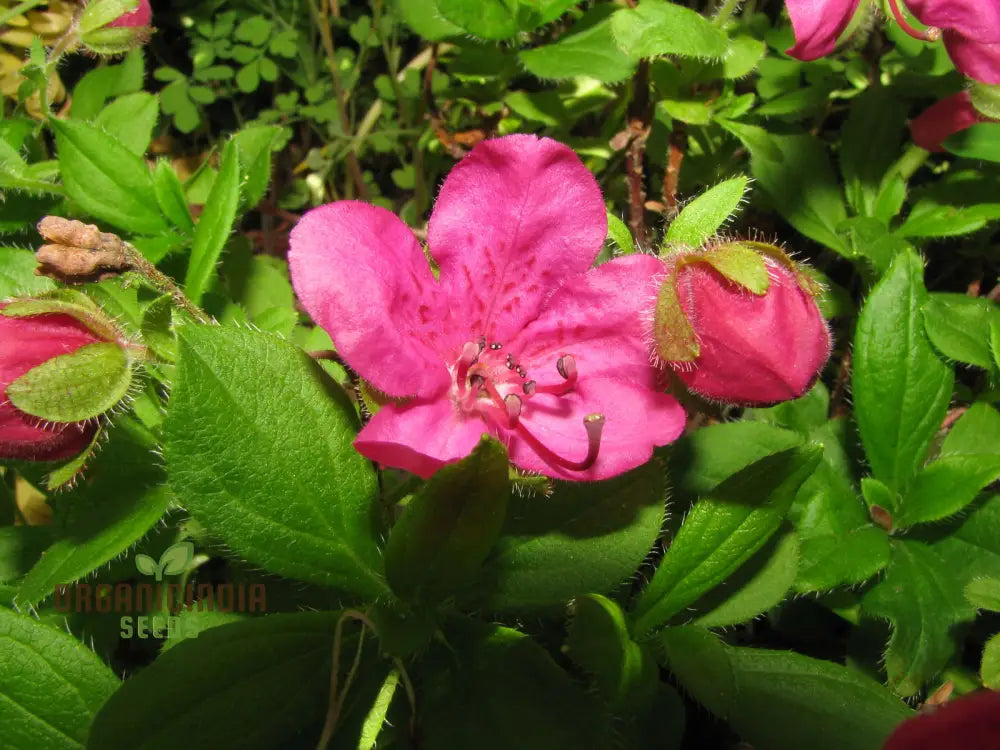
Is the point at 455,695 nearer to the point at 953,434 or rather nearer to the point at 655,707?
the point at 655,707

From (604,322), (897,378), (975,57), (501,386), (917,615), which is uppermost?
(975,57)

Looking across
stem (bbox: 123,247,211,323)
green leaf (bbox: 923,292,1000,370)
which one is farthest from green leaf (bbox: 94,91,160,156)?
green leaf (bbox: 923,292,1000,370)

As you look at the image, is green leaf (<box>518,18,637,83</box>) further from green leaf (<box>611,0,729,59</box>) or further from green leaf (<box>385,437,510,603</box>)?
green leaf (<box>385,437,510,603</box>)

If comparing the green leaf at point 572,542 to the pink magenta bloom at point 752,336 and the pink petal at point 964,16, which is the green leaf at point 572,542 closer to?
the pink magenta bloom at point 752,336

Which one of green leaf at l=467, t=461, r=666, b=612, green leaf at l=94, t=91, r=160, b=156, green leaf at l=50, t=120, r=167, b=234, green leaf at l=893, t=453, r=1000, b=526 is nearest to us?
green leaf at l=467, t=461, r=666, b=612

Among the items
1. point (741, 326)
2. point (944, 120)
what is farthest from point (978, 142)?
point (741, 326)

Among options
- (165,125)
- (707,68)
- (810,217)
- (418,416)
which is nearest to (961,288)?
(810,217)

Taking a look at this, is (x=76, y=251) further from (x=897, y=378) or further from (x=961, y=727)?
(x=897, y=378)
